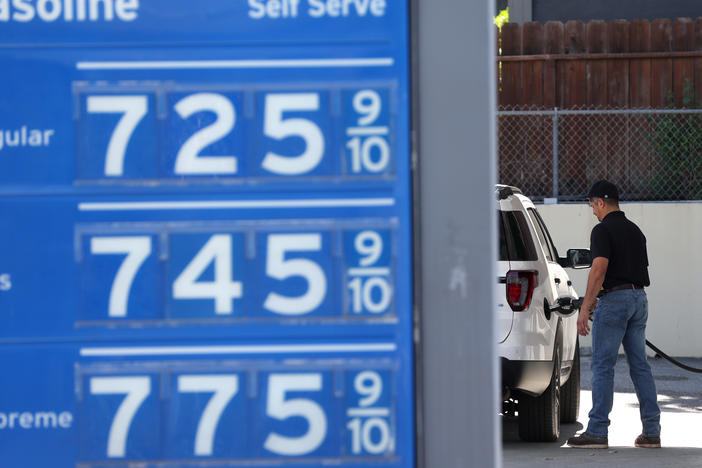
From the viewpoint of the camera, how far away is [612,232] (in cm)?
845

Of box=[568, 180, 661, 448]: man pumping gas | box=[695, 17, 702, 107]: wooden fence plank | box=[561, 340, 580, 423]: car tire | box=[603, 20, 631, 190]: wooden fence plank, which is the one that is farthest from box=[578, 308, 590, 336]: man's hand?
box=[695, 17, 702, 107]: wooden fence plank

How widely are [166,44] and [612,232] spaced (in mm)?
6134

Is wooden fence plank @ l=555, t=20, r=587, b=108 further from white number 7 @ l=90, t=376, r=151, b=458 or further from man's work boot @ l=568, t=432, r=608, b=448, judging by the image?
white number 7 @ l=90, t=376, r=151, b=458

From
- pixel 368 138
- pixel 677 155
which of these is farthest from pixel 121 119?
pixel 677 155

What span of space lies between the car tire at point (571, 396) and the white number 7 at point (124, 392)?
24.9 ft

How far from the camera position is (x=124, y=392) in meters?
2.87

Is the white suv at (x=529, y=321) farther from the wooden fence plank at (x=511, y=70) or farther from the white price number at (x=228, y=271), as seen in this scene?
the wooden fence plank at (x=511, y=70)

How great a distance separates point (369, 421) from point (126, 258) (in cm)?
79

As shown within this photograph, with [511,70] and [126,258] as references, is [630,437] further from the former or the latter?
[511,70]

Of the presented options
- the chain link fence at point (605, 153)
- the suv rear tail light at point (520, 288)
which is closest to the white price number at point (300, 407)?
Result: the suv rear tail light at point (520, 288)

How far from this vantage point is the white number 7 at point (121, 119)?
2893 mm

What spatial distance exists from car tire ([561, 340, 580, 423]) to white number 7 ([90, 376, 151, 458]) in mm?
7596

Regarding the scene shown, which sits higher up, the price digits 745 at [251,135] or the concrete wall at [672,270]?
the price digits 745 at [251,135]

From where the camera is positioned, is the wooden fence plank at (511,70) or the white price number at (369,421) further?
the wooden fence plank at (511,70)
